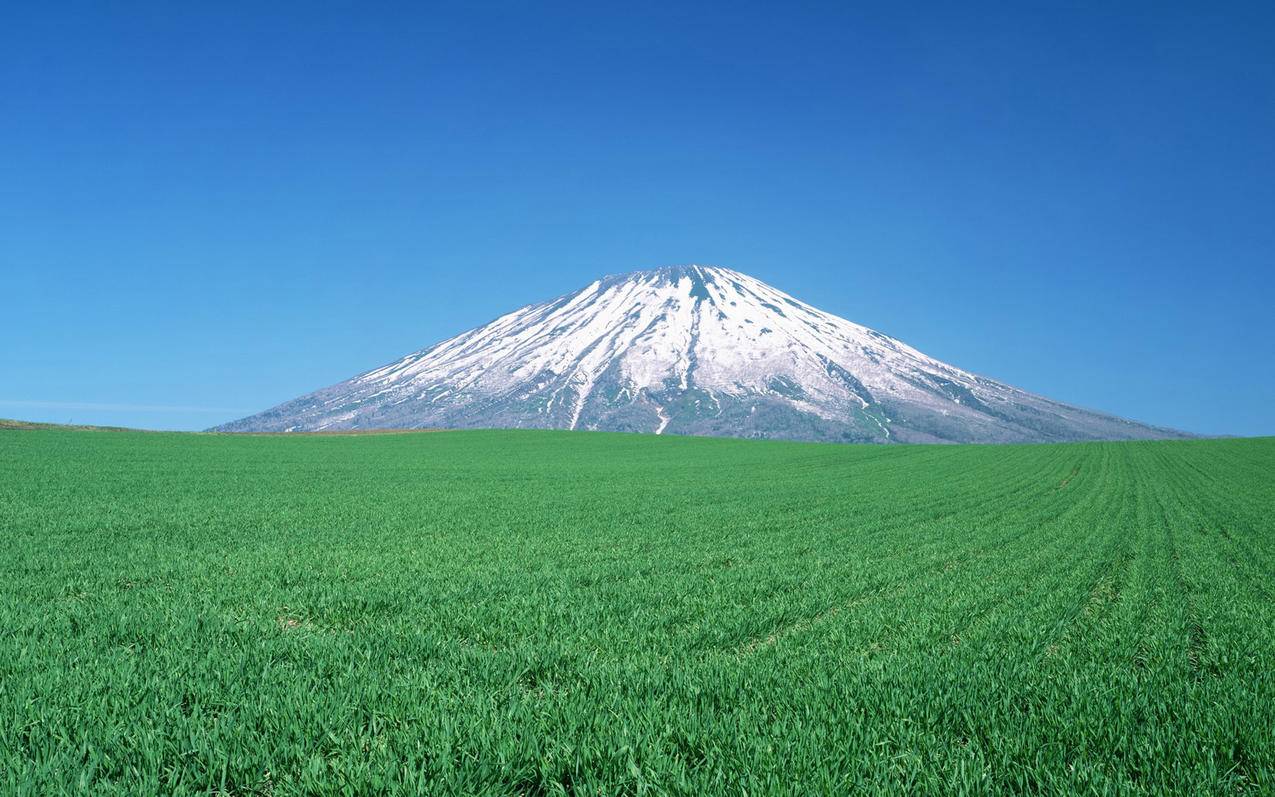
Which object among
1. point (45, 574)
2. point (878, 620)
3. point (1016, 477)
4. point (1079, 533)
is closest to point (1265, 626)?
point (878, 620)

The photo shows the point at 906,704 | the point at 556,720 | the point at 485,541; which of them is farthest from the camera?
the point at 485,541

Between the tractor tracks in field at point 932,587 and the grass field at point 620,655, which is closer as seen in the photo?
the grass field at point 620,655

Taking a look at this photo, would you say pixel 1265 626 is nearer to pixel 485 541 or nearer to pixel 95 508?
pixel 485 541

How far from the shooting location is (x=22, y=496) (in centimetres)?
2044

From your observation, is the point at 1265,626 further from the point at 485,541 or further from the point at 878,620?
the point at 485,541

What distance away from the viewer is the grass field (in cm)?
415

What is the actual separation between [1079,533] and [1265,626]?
1009cm

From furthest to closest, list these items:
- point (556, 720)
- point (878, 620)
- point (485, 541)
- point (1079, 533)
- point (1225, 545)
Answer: point (1079, 533) → point (1225, 545) → point (485, 541) → point (878, 620) → point (556, 720)

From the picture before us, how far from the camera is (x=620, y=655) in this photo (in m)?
6.54

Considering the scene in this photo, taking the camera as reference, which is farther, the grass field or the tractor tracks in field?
the tractor tracks in field

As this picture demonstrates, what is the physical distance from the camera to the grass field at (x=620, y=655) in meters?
4.15

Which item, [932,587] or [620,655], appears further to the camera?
[932,587]

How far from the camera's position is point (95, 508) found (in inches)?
707

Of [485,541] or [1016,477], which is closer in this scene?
[485,541]
